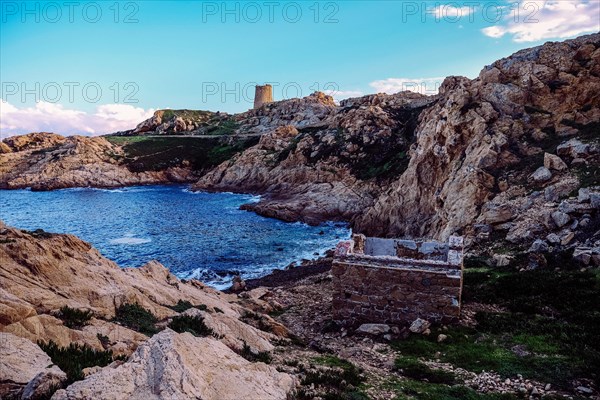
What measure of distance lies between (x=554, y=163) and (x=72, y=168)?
390 feet

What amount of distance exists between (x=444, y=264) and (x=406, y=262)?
162 cm

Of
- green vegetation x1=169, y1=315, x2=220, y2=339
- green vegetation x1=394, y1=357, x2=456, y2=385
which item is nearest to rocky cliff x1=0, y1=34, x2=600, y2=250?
green vegetation x1=394, y1=357, x2=456, y2=385

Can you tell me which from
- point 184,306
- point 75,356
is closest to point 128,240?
point 184,306

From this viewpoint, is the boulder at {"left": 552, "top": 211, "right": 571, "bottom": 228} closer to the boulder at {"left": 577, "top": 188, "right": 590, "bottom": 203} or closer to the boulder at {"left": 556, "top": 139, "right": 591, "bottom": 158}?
the boulder at {"left": 577, "top": 188, "right": 590, "bottom": 203}

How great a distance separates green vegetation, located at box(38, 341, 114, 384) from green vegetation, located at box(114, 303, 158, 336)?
10.1ft

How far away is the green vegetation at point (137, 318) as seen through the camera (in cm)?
1245

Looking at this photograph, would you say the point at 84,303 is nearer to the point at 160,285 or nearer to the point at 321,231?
the point at 160,285

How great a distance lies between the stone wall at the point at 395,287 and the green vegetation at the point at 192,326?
804 centimetres

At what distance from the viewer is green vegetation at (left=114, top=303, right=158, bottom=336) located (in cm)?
1245

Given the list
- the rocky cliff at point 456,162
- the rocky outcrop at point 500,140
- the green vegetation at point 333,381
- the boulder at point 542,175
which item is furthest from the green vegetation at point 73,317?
the boulder at point 542,175

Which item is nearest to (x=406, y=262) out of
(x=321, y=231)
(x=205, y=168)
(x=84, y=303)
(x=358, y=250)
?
(x=358, y=250)

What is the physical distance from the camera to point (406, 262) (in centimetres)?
1747

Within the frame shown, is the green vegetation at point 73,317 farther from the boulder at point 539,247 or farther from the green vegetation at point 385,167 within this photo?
the green vegetation at point 385,167

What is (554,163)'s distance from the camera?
102 feet
